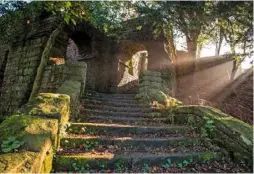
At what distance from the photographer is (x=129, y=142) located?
4492 mm

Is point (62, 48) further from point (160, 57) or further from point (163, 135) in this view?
point (163, 135)

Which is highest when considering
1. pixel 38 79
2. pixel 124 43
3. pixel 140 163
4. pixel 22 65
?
pixel 124 43

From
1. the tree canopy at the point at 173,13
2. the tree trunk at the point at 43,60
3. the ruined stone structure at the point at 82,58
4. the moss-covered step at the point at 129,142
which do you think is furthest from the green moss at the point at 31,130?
the tree trunk at the point at 43,60

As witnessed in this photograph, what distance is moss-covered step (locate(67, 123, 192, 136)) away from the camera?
4.97 m

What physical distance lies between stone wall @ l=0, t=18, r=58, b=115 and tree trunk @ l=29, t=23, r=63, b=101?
12.3 inches

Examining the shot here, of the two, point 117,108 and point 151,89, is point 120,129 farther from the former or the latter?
point 151,89

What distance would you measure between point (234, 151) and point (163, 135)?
154 cm

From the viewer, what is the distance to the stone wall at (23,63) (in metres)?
9.52

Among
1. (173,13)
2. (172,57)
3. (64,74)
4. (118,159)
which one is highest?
(173,13)

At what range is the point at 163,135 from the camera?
16.9ft

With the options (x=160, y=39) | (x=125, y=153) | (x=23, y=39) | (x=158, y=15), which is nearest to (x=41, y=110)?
(x=125, y=153)

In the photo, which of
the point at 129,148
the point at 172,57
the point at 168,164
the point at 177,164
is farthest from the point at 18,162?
the point at 172,57

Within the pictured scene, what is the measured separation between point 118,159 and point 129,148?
646 mm

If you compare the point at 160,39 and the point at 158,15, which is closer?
the point at 158,15
